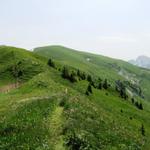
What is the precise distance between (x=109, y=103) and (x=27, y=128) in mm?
42215

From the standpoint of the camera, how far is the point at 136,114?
81500mm

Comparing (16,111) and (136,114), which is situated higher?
(16,111)

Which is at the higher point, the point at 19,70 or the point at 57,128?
the point at 57,128

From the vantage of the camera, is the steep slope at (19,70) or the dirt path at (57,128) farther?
the steep slope at (19,70)

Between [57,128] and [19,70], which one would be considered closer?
[57,128]

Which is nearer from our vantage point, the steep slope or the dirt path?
the dirt path

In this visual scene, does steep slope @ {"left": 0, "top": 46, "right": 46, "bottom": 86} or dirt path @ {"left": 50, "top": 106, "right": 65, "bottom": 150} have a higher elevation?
dirt path @ {"left": 50, "top": 106, "right": 65, "bottom": 150}

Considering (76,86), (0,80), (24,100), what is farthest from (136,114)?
(24,100)

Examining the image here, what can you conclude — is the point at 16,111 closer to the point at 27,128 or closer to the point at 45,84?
the point at 27,128

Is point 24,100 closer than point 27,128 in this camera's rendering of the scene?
No

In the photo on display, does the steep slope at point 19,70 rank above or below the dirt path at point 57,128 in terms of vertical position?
below

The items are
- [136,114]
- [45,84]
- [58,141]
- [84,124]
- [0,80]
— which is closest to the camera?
[58,141]

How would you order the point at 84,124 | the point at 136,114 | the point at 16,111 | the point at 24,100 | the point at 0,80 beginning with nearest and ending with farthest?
the point at 84,124, the point at 16,111, the point at 24,100, the point at 0,80, the point at 136,114

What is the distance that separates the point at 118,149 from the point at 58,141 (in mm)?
7543
